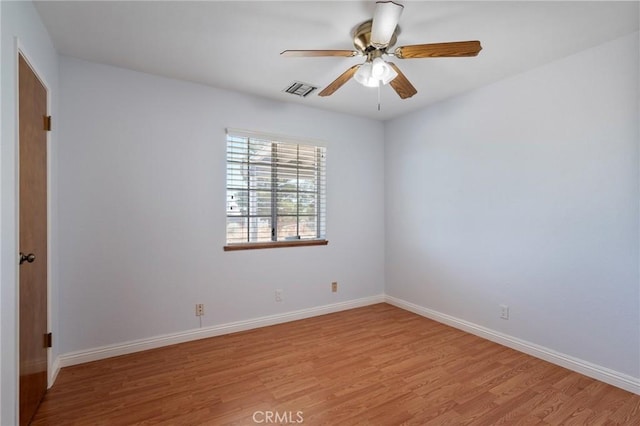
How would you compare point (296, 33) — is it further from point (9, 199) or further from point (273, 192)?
point (9, 199)

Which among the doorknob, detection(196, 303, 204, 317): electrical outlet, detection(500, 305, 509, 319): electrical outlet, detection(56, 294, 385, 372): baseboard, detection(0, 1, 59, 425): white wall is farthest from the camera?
detection(196, 303, 204, 317): electrical outlet

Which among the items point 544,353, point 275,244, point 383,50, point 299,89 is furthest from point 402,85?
point 544,353

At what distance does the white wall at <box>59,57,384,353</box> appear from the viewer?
248 centimetres

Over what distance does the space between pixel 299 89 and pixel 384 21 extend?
1445 mm

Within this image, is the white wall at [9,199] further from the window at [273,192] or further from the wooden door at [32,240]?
the window at [273,192]

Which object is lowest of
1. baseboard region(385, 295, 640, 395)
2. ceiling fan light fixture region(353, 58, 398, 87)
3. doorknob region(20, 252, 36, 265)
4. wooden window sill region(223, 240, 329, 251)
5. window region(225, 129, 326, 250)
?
baseboard region(385, 295, 640, 395)

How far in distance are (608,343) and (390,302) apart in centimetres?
224

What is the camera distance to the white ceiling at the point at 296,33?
1.87 meters

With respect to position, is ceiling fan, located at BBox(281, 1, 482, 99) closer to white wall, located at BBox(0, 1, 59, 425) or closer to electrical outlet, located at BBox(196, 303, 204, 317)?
white wall, located at BBox(0, 1, 59, 425)

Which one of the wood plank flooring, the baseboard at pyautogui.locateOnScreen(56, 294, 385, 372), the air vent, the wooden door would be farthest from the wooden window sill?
the air vent

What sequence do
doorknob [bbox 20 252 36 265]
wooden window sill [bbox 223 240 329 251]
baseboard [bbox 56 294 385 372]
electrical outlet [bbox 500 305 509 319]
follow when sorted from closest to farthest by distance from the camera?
doorknob [bbox 20 252 36 265] → baseboard [bbox 56 294 385 372] → electrical outlet [bbox 500 305 509 319] → wooden window sill [bbox 223 240 329 251]

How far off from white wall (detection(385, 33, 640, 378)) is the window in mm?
1297

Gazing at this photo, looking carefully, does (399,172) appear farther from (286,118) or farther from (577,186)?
(577,186)

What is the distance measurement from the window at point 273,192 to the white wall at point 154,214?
0.38 ft
